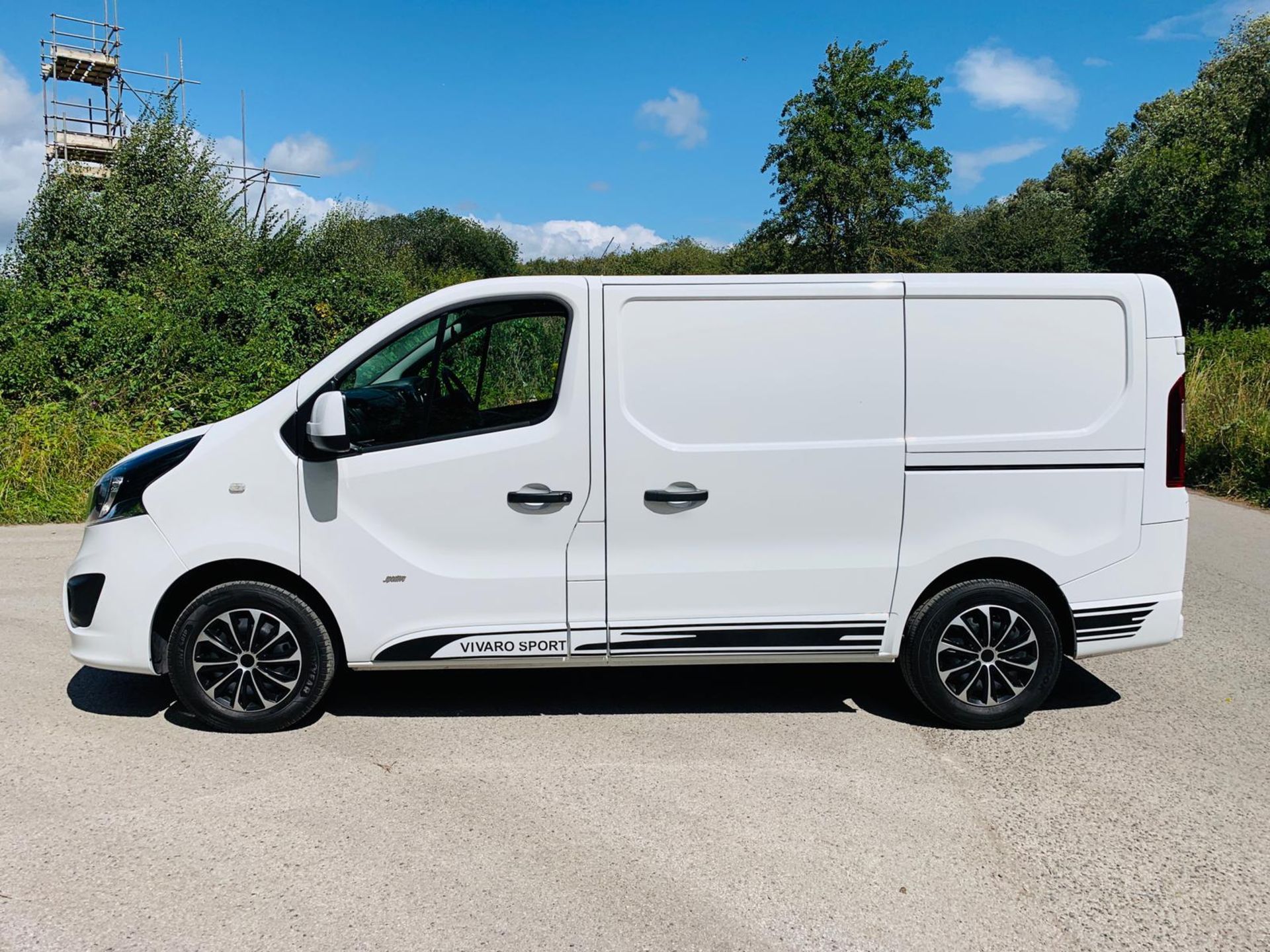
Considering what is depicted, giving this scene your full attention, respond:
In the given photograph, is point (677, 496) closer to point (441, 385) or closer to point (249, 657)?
point (441, 385)

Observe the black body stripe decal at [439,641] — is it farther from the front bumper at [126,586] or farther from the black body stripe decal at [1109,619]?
the black body stripe decal at [1109,619]

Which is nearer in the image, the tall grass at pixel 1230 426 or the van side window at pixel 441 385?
the van side window at pixel 441 385

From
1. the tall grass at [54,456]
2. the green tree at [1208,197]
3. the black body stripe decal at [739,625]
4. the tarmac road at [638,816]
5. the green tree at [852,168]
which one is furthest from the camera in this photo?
the green tree at [852,168]

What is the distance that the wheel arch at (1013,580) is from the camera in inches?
181

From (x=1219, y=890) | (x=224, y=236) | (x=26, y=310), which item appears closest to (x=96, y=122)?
(x=224, y=236)

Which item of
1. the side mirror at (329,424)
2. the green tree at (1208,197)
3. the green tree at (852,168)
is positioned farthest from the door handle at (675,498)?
the green tree at (852,168)

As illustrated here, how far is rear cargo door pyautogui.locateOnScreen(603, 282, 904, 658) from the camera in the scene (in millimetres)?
4391

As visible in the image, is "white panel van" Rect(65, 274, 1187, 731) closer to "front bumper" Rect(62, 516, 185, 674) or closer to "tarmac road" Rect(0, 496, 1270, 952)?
"front bumper" Rect(62, 516, 185, 674)

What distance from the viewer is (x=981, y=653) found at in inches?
181

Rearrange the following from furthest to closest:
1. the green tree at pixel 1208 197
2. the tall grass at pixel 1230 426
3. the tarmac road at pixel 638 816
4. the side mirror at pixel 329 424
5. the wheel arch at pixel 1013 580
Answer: the green tree at pixel 1208 197
the tall grass at pixel 1230 426
the wheel arch at pixel 1013 580
the side mirror at pixel 329 424
the tarmac road at pixel 638 816

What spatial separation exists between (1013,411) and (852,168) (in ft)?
143

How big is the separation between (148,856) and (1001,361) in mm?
3969

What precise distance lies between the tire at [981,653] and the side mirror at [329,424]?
2.72m

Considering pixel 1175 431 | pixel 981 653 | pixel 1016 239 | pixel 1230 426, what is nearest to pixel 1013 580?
pixel 981 653
